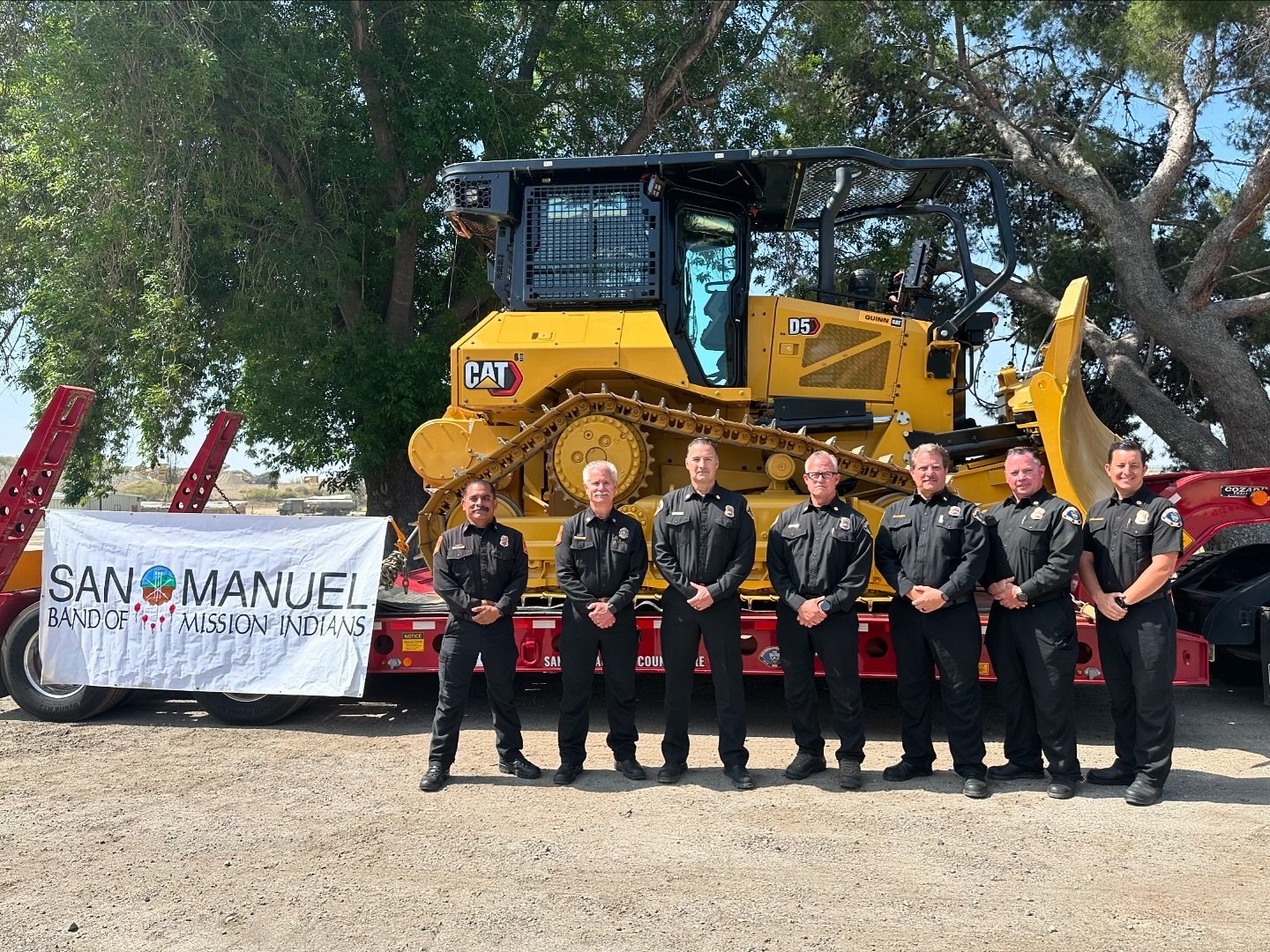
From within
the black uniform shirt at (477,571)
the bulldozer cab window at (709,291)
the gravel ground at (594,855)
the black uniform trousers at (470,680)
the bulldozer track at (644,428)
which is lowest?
the gravel ground at (594,855)

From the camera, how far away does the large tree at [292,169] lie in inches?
401

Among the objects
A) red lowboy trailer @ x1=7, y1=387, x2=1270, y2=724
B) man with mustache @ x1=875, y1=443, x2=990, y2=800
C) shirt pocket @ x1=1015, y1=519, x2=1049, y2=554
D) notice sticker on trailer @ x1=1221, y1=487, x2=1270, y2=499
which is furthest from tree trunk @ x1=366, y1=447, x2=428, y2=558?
notice sticker on trailer @ x1=1221, y1=487, x2=1270, y2=499

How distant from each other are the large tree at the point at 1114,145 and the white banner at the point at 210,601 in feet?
31.7

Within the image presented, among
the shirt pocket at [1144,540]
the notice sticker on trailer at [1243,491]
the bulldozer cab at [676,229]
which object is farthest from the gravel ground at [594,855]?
the bulldozer cab at [676,229]

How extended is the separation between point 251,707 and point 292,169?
7.46 meters

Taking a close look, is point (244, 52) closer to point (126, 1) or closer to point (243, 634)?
point (126, 1)

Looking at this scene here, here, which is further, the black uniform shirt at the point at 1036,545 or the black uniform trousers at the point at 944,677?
the black uniform trousers at the point at 944,677

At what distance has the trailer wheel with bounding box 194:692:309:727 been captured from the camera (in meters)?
6.77

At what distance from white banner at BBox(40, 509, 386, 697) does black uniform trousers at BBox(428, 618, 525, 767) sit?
1.33 m

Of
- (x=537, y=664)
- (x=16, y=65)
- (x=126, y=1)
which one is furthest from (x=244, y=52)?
(x=537, y=664)

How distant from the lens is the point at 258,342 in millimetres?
11633

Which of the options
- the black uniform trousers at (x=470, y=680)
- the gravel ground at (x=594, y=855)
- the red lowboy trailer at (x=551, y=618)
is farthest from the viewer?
the red lowboy trailer at (x=551, y=618)

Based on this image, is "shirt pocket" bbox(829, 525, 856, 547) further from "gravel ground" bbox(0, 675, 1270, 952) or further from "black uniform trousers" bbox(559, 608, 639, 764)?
"gravel ground" bbox(0, 675, 1270, 952)

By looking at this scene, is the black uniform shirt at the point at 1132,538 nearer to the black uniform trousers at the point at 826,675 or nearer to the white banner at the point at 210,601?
the black uniform trousers at the point at 826,675
